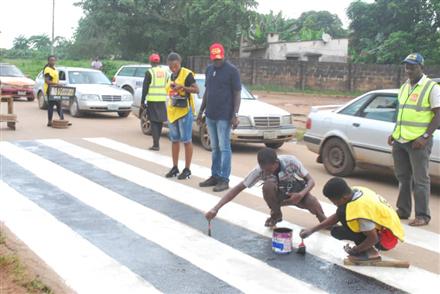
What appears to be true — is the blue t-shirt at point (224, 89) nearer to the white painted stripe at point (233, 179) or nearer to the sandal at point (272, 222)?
the white painted stripe at point (233, 179)

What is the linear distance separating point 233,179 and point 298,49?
38141 millimetres

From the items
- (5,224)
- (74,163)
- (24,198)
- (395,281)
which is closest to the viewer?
(395,281)

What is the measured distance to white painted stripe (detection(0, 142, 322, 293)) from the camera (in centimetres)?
492

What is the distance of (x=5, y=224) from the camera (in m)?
6.43

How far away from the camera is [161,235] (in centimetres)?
617

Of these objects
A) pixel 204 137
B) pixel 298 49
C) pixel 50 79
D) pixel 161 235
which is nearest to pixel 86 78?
pixel 50 79

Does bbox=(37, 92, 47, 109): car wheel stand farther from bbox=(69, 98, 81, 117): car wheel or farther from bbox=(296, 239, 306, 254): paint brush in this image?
bbox=(296, 239, 306, 254): paint brush

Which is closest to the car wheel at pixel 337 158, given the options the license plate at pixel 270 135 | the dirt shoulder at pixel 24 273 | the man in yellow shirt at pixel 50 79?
the license plate at pixel 270 135

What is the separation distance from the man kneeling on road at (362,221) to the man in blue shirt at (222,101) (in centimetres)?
298

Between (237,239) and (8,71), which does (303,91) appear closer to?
(8,71)

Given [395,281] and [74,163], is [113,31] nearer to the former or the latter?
[74,163]

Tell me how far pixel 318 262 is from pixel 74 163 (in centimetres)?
587

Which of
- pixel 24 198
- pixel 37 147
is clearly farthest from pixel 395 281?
pixel 37 147

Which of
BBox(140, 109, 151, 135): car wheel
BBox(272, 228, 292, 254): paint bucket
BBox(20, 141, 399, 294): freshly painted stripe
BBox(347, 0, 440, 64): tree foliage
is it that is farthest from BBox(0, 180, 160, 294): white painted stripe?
BBox(347, 0, 440, 64): tree foliage
